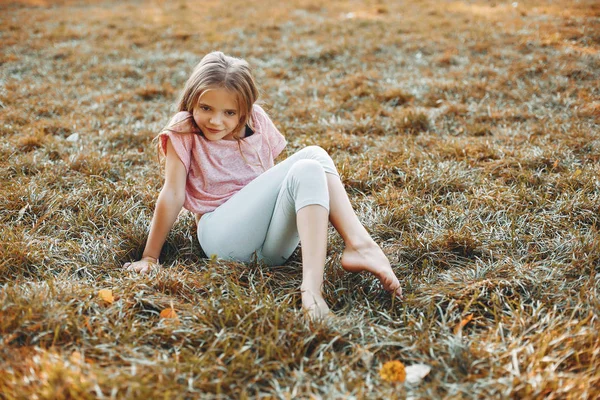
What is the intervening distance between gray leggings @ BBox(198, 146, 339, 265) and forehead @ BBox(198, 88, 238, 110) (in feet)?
1.32

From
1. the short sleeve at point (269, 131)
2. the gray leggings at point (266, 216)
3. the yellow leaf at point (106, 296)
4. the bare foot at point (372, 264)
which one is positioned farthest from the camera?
the short sleeve at point (269, 131)

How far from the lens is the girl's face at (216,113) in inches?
92.6

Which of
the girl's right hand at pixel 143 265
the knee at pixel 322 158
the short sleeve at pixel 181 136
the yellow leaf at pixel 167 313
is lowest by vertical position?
the yellow leaf at pixel 167 313

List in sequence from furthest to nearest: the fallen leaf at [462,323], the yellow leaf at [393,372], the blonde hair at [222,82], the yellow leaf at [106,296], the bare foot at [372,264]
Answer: the blonde hair at [222,82] → the bare foot at [372,264] → the yellow leaf at [106,296] → the fallen leaf at [462,323] → the yellow leaf at [393,372]

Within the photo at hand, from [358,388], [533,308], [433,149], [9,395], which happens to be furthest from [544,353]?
[433,149]

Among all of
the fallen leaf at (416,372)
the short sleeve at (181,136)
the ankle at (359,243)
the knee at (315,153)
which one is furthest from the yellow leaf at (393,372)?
the short sleeve at (181,136)

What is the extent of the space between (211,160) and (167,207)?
0.34m

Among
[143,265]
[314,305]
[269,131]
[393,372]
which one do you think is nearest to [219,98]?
[269,131]

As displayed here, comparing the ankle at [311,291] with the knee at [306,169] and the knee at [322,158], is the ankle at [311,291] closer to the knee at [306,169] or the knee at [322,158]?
the knee at [306,169]

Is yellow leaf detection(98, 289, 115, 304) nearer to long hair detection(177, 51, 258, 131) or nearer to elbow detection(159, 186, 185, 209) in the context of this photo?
elbow detection(159, 186, 185, 209)

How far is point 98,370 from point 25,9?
1266 centimetres

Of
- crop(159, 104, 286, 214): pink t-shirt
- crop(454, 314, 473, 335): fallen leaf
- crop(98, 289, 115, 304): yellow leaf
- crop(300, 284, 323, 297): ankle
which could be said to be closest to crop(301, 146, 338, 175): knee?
crop(159, 104, 286, 214): pink t-shirt

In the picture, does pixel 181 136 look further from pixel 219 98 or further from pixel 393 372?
pixel 393 372

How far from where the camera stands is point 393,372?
1.63m
